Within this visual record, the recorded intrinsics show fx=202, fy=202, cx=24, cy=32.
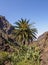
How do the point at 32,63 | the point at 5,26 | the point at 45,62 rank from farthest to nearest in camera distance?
the point at 5,26 < the point at 32,63 < the point at 45,62

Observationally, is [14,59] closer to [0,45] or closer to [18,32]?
[18,32]

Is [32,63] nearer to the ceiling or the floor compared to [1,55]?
nearer to the floor

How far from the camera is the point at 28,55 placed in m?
45.4

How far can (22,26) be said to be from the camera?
186 ft

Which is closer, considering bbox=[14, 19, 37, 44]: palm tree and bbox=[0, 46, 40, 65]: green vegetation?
bbox=[0, 46, 40, 65]: green vegetation

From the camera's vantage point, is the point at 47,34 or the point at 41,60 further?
the point at 47,34

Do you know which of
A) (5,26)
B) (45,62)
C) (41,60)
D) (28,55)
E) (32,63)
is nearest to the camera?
(45,62)

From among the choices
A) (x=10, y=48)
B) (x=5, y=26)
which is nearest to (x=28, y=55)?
(x=10, y=48)

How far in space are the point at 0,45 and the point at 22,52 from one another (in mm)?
24489

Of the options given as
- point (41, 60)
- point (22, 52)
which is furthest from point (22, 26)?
point (41, 60)

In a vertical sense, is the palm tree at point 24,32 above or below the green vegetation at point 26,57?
above

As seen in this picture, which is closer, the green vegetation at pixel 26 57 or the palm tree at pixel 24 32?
the green vegetation at pixel 26 57

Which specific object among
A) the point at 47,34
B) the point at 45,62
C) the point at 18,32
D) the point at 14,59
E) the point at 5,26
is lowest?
the point at 45,62

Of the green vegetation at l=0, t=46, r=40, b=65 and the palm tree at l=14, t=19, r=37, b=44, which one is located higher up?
the palm tree at l=14, t=19, r=37, b=44
